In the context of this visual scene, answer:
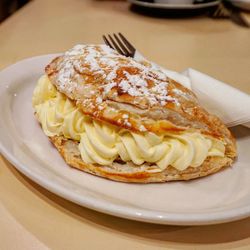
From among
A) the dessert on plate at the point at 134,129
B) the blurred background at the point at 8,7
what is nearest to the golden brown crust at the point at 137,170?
the dessert on plate at the point at 134,129

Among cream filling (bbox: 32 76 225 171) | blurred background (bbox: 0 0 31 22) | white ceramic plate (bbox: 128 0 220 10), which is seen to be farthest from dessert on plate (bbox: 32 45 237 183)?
blurred background (bbox: 0 0 31 22)

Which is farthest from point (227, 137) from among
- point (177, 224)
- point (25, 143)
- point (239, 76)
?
point (239, 76)

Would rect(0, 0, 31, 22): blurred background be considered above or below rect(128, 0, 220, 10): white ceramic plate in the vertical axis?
above

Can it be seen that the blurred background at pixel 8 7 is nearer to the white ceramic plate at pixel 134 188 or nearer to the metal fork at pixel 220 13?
the metal fork at pixel 220 13

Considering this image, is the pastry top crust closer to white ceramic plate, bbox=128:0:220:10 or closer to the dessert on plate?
the dessert on plate

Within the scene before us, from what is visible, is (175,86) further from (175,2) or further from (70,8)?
(70,8)

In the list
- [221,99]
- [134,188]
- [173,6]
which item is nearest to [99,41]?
[173,6]
